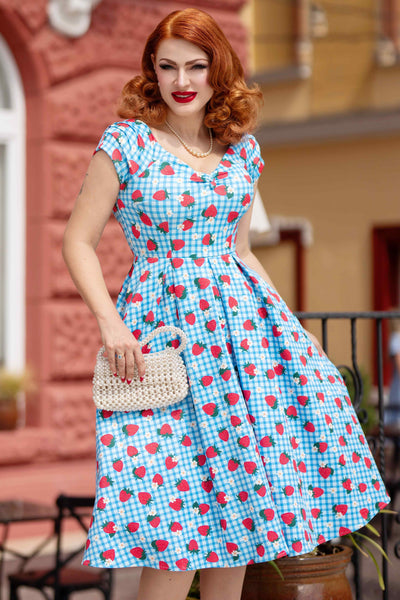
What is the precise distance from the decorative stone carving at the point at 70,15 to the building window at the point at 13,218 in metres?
0.39

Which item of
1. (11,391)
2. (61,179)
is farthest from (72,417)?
(61,179)

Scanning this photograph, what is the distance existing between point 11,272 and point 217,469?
4.36 metres

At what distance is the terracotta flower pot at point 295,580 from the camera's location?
3.20 m

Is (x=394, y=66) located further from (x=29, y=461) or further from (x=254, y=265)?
(x=254, y=265)

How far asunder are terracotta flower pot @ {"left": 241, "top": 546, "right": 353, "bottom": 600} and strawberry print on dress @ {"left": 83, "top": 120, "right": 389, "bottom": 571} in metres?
0.31

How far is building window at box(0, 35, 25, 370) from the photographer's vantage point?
684 centimetres

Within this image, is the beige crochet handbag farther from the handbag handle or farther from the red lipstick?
the red lipstick

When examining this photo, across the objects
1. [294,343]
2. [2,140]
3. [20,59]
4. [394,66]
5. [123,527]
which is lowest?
[123,527]

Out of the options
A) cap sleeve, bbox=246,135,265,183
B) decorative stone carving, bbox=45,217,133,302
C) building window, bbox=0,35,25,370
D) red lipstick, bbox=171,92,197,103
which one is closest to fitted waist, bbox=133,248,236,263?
cap sleeve, bbox=246,135,265,183

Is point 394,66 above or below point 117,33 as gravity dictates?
above

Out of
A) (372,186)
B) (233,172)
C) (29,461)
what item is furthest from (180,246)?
(372,186)

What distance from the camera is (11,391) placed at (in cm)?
666

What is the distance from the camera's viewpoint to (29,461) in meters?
6.59

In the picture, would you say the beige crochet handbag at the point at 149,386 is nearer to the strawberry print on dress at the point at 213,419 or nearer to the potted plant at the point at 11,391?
the strawberry print on dress at the point at 213,419
